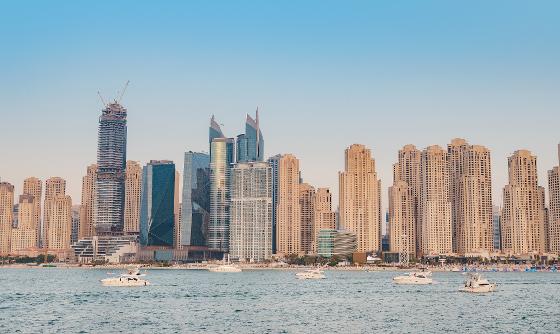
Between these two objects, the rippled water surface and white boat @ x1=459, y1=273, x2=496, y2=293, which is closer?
the rippled water surface

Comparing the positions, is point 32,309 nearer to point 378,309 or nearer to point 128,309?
point 128,309

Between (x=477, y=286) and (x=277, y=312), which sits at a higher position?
(x=477, y=286)

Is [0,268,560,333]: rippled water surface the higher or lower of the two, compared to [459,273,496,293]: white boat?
lower

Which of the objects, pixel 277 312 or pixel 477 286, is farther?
pixel 477 286

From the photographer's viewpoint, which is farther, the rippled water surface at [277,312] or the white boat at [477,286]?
the white boat at [477,286]

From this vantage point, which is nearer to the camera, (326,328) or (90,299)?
(326,328)

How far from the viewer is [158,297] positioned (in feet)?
383

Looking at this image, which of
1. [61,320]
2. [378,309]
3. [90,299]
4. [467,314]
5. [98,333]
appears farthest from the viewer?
[90,299]

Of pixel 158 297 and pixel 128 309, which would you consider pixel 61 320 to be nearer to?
pixel 128 309

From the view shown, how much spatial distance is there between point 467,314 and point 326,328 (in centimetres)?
2402

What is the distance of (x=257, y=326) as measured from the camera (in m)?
76.7

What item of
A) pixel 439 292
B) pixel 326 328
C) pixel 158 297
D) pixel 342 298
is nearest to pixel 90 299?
pixel 158 297

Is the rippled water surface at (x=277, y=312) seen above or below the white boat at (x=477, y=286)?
below

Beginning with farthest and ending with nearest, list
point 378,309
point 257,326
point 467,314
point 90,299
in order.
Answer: point 90,299 → point 378,309 → point 467,314 → point 257,326
